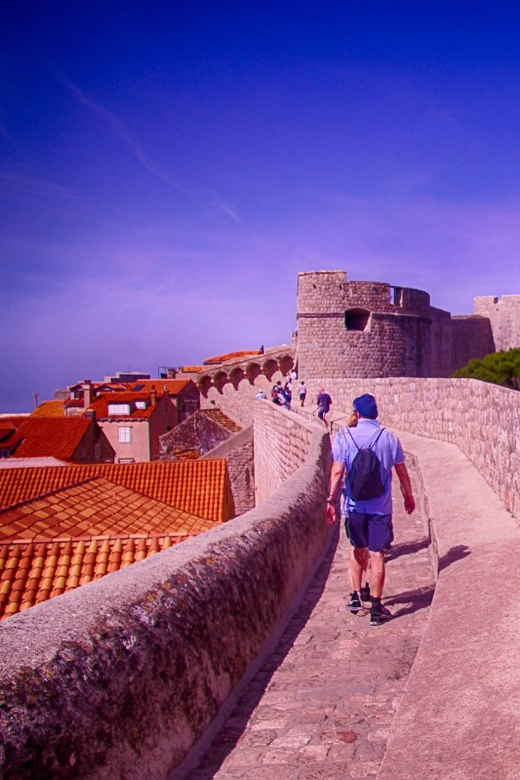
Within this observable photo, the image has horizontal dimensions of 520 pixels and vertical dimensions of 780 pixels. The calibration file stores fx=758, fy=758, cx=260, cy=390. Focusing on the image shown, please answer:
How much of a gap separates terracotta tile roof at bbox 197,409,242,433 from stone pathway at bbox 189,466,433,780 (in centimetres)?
3457

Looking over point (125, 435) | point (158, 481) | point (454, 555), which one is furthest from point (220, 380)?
point (454, 555)

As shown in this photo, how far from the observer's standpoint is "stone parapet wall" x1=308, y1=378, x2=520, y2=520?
5.96 metres

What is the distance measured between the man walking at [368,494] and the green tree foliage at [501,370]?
91.0ft

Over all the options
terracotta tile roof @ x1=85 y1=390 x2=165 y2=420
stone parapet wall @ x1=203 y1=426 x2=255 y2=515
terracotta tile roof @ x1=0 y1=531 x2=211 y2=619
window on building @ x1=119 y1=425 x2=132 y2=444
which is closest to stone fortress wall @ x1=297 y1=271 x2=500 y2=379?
stone parapet wall @ x1=203 y1=426 x2=255 y2=515

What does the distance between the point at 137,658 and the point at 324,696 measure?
137 centimetres

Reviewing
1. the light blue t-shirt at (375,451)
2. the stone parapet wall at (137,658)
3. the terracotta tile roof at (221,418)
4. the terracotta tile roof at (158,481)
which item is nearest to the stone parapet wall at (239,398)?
the terracotta tile roof at (221,418)

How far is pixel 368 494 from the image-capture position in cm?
495

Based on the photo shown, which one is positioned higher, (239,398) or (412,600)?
(412,600)

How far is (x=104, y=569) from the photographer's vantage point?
7.96m

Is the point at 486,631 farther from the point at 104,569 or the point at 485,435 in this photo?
the point at 104,569

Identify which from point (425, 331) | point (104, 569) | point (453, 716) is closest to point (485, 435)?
point (104, 569)

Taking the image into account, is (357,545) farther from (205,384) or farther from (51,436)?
(205,384)

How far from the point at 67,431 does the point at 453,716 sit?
3688 cm

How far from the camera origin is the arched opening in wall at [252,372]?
41.1 metres
